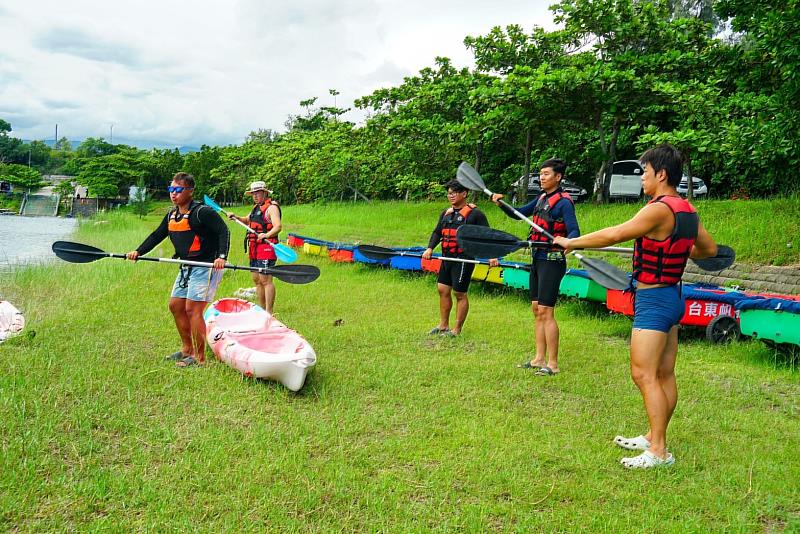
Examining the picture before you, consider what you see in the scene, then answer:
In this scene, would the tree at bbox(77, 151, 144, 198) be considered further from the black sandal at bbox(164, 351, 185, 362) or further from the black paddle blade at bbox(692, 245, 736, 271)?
the black paddle blade at bbox(692, 245, 736, 271)

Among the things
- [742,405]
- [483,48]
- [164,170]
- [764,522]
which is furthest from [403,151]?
[164,170]

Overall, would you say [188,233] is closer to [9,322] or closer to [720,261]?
[9,322]

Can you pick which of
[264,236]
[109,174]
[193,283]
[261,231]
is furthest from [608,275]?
[109,174]

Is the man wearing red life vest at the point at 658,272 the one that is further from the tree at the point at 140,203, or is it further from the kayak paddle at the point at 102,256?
the tree at the point at 140,203

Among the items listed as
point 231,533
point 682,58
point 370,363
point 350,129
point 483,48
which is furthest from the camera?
point 350,129

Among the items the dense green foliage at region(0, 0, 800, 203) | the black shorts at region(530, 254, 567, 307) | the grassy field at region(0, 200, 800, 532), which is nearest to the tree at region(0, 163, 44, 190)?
the dense green foliage at region(0, 0, 800, 203)

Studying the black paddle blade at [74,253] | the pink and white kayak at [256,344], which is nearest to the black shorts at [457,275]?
the pink and white kayak at [256,344]

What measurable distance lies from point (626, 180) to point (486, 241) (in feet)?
52.8

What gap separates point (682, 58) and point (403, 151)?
7.61 metres

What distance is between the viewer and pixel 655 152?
3.61 m

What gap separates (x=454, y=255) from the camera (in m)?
6.82

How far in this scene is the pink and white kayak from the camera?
15.4 feet

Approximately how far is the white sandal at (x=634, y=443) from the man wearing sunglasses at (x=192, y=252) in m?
3.53

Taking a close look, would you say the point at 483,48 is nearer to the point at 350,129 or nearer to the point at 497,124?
the point at 497,124
